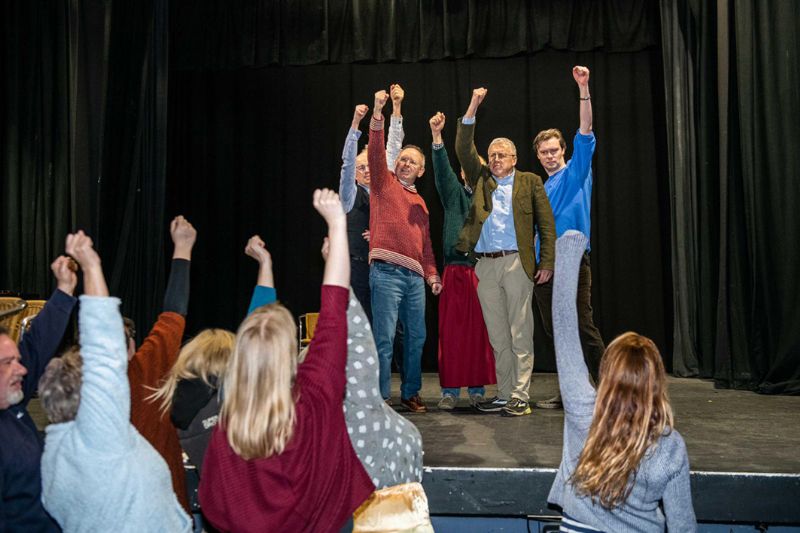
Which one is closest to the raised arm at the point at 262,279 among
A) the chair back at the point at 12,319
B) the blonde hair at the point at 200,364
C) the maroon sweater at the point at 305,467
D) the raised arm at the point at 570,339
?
the blonde hair at the point at 200,364

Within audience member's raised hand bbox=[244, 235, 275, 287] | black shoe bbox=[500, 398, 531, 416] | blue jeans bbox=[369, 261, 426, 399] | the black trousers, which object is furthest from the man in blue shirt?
audience member's raised hand bbox=[244, 235, 275, 287]

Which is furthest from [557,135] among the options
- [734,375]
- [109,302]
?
[109,302]

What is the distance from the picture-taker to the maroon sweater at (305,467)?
146cm

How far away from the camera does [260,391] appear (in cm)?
144

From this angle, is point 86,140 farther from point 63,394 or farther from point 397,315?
point 63,394

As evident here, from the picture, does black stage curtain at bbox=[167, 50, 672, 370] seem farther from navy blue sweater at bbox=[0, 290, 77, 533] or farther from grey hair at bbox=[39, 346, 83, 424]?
grey hair at bbox=[39, 346, 83, 424]

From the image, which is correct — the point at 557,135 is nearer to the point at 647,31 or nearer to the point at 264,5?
the point at 647,31

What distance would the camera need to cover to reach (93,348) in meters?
1.58

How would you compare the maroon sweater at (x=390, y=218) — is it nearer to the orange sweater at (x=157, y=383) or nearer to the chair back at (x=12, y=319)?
the orange sweater at (x=157, y=383)

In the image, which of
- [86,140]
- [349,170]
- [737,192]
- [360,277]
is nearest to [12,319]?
[86,140]

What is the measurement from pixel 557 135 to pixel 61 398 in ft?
8.88

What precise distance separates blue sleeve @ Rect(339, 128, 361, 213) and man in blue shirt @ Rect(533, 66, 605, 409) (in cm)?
91

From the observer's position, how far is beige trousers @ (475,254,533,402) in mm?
3555

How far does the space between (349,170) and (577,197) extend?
1131 millimetres
